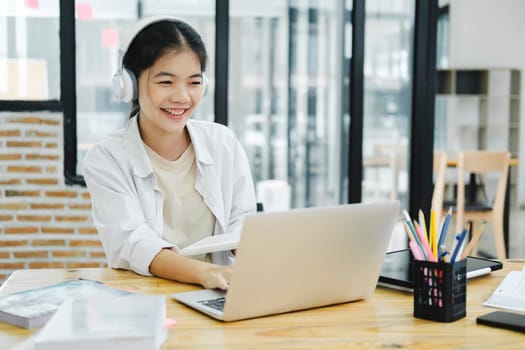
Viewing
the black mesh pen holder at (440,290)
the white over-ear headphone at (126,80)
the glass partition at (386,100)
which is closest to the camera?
the black mesh pen holder at (440,290)

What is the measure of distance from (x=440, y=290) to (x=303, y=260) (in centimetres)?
25

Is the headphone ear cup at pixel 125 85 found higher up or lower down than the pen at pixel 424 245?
higher up

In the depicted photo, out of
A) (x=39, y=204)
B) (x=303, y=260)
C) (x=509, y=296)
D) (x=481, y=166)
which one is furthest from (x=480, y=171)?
(x=303, y=260)

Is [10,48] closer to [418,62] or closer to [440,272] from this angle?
[418,62]

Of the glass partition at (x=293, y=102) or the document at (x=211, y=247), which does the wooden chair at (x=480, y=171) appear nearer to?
the glass partition at (x=293, y=102)

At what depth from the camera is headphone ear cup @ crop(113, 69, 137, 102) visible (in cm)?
188

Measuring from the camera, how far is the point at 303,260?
1148mm

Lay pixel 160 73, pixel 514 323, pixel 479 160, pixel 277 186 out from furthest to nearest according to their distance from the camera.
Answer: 1. pixel 277 186
2. pixel 479 160
3. pixel 160 73
4. pixel 514 323

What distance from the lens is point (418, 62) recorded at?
336 centimetres

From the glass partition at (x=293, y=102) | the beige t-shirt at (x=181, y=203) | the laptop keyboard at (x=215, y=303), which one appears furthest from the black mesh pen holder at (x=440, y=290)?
the glass partition at (x=293, y=102)

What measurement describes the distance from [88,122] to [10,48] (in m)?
0.54

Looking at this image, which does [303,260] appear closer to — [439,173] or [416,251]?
[416,251]

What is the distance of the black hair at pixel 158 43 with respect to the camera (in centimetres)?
184

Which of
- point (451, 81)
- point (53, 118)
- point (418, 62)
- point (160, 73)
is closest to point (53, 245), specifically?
point (53, 118)
